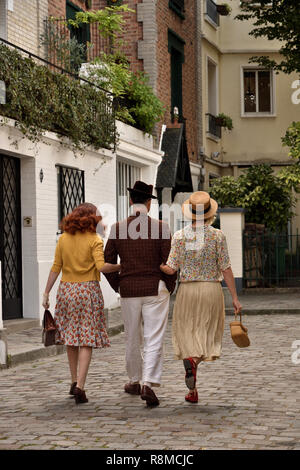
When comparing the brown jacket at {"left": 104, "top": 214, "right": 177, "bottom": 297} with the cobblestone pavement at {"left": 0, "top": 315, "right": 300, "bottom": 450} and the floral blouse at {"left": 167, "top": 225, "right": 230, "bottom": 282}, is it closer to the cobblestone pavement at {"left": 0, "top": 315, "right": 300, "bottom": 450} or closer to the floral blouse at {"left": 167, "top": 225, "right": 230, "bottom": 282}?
the floral blouse at {"left": 167, "top": 225, "right": 230, "bottom": 282}

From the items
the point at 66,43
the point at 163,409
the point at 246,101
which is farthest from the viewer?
the point at 246,101

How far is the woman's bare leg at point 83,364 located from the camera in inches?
307

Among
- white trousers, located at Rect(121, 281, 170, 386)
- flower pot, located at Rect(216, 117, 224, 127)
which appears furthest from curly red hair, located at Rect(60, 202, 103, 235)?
flower pot, located at Rect(216, 117, 224, 127)

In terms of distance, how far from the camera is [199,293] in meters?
7.77

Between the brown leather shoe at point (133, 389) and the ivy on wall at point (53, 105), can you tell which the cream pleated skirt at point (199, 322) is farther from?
the ivy on wall at point (53, 105)

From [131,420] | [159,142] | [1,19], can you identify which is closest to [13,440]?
[131,420]

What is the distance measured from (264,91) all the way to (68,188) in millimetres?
14539

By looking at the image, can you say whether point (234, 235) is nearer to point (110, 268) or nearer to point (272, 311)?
point (272, 311)

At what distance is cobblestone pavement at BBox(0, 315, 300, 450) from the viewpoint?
6180 millimetres

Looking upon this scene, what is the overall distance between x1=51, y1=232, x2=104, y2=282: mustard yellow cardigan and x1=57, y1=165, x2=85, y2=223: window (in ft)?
25.8

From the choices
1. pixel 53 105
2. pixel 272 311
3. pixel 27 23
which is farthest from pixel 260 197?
pixel 53 105

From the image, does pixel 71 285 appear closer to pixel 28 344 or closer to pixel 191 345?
pixel 191 345

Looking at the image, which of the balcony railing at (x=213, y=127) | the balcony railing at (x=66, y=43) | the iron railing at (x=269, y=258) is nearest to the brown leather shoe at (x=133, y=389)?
the balcony railing at (x=66, y=43)
